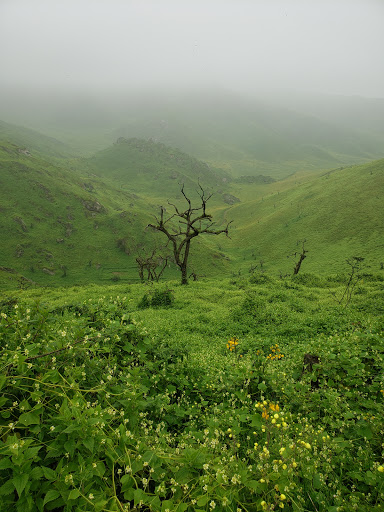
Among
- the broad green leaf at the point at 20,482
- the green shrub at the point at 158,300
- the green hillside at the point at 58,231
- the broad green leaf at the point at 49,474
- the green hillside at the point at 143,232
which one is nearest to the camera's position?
the broad green leaf at the point at 20,482

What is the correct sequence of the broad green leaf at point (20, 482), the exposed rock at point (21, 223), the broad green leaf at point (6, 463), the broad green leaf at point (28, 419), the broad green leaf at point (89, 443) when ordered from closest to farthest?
the broad green leaf at point (20, 482), the broad green leaf at point (6, 463), the broad green leaf at point (89, 443), the broad green leaf at point (28, 419), the exposed rock at point (21, 223)

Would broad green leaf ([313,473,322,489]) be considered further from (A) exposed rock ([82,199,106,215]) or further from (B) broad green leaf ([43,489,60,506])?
(A) exposed rock ([82,199,106,215])

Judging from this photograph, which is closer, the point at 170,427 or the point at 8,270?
the point at 170,427

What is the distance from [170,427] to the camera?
5078 millimetres

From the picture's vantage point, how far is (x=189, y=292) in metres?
24.0

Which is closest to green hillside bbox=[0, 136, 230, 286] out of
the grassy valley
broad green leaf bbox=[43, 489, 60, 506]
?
the grassy valley

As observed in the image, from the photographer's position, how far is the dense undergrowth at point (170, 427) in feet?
8.77

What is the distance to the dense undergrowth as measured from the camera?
267 centimetres

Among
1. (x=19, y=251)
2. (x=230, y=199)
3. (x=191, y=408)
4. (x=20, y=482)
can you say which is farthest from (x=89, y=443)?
Result: (x=230, y=199)

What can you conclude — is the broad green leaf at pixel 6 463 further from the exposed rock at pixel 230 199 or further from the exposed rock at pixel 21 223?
the exposed rock at pixel 230 199

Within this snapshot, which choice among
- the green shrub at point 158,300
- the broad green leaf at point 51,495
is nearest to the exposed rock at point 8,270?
the green shrub at point 158,300

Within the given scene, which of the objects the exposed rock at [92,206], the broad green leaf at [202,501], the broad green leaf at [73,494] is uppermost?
the broad green leaf at [73,494]

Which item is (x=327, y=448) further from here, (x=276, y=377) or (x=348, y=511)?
(x=276, y=377)

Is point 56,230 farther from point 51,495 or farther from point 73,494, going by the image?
point 73,494
